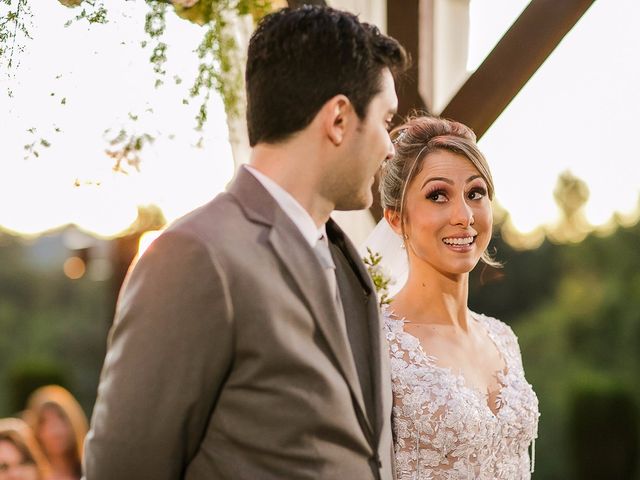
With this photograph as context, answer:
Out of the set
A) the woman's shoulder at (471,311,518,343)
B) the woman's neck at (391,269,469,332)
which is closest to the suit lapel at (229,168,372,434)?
the woman's neck at (391,269,469,332)

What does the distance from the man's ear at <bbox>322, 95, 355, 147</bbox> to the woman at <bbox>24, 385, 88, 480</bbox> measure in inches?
160

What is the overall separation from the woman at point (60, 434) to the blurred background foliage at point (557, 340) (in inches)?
365

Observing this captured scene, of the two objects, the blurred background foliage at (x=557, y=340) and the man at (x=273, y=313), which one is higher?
the man at (x=273, y=313)

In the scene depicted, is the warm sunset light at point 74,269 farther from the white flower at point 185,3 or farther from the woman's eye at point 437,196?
the white flower at point 185,3

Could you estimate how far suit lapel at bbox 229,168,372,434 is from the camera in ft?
5.79

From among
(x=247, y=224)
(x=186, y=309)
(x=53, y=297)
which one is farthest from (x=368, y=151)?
(x=53, y=297)

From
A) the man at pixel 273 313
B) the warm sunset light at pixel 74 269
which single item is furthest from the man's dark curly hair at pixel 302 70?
the warm sunset light at pixel 74 269

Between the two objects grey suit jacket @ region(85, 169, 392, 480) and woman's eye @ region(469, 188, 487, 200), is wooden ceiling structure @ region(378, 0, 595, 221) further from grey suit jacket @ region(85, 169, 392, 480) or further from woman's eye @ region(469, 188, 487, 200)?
grey suit jacket @ region(85, 169, 392, 480)

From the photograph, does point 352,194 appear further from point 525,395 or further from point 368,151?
point 525,395

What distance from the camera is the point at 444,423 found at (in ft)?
8.84

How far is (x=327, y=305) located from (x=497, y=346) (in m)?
1.35

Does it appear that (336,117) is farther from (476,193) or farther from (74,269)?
(74,269)

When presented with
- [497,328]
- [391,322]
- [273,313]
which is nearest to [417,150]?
[391,322]

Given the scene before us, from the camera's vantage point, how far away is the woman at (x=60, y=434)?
18.1 feet
